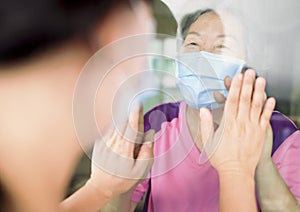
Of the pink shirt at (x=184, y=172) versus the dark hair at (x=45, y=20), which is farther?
the pink shirt at (x=184, y=172)

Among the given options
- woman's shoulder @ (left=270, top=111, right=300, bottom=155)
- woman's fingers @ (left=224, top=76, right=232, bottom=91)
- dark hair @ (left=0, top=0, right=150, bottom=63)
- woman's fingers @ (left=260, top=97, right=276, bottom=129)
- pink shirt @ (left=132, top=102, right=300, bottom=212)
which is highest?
dark hair @ (left=0, top=0, right=150, bottom=63)

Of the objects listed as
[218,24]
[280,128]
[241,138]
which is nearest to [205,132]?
[241,138]

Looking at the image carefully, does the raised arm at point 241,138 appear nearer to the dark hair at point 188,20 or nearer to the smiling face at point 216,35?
the smiling face at point 216,35

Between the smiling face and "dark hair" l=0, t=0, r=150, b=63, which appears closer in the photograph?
"dark hair" l=0, t=0, r=150, b=63

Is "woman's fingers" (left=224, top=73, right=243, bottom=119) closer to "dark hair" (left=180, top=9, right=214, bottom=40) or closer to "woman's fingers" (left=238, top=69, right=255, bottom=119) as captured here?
"woman's fingers" (left=238, top=69, right=255, bottom=119)

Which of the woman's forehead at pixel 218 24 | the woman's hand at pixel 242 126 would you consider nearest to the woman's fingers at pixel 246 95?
the woman's hand at pixel 242 126

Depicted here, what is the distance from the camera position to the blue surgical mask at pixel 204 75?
4.58ft

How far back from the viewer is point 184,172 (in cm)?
145

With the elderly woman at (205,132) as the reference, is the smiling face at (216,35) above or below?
above

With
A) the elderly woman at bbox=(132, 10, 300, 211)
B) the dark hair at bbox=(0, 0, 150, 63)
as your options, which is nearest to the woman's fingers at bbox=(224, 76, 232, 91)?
the elderly woman at bbox=(132, 10, 300, 211)

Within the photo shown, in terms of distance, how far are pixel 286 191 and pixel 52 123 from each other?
2.28 feet

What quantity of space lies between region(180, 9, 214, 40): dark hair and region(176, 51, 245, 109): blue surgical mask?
7 centimetres

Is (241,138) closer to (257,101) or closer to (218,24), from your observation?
(257,101)

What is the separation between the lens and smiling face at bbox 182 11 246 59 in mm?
1416
